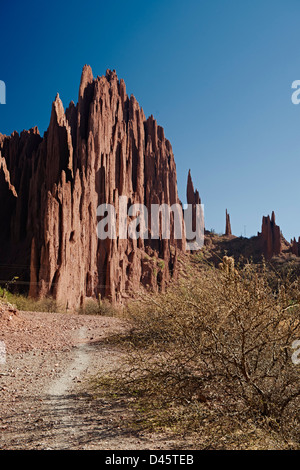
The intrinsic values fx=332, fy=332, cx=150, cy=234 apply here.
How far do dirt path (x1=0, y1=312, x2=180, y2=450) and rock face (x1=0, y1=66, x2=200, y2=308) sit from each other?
16547 millimetres

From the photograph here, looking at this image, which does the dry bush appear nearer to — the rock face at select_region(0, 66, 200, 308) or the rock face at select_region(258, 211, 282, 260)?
the rock face at select_region(0, 66, 200, 308)

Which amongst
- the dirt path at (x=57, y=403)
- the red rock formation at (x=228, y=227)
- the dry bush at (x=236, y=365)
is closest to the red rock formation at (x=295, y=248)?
the red rock formation at (x=228, y=227)

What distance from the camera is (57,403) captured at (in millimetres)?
5352

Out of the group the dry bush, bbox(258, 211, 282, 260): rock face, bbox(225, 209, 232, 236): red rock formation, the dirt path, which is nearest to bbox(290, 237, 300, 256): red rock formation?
bbox(258, 211, 282, 260): rock face

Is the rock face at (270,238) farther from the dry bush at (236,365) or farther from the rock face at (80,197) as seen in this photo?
the dry bush at (236,365)

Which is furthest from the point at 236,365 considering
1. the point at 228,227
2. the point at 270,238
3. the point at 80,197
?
the point at 228,227

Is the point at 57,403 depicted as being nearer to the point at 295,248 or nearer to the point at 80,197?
the point at 80,197

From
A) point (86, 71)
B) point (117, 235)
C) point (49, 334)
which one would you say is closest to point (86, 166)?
point (117, 235)

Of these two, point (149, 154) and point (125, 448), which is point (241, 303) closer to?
point (125, 448)

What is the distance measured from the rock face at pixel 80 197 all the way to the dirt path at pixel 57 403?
1655 cm

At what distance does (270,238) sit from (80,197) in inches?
1449

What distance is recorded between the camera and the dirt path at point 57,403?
3.95 meters

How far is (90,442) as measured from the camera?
12.8ft

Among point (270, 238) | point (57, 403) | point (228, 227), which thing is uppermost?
point (228, 227)
